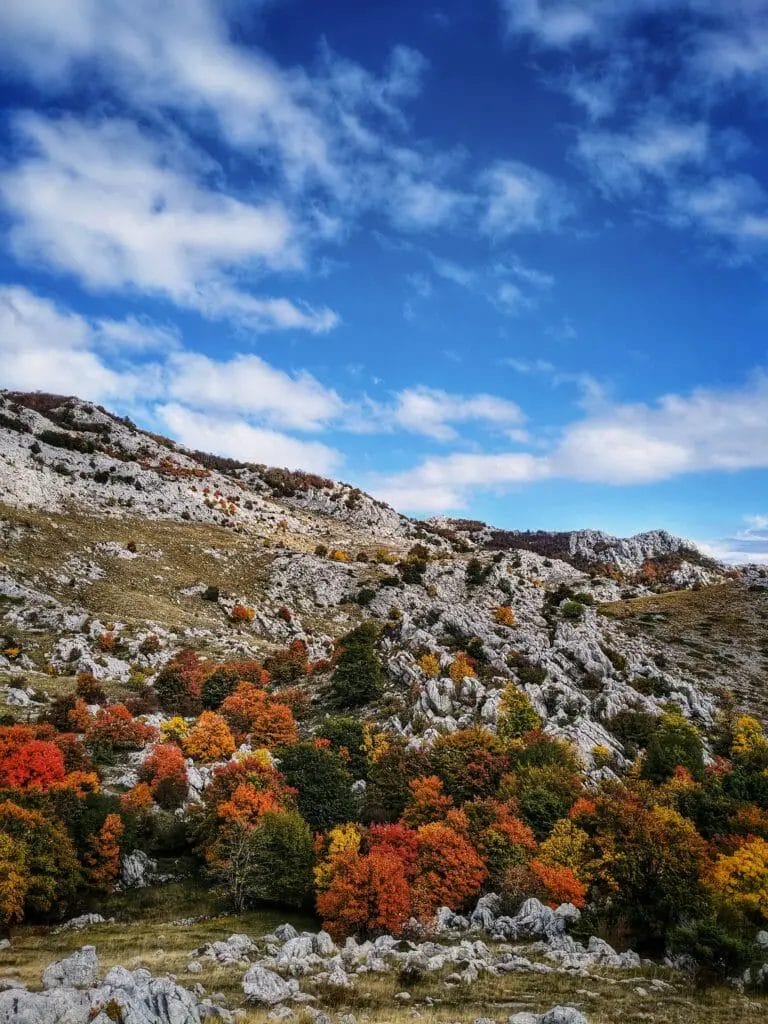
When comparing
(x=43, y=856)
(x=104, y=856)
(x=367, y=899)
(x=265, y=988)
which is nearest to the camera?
(x=265, y=988)

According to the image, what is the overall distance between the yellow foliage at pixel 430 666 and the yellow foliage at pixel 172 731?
31116mm

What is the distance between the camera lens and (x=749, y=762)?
202 feet

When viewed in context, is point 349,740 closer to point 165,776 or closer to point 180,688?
point 165,776

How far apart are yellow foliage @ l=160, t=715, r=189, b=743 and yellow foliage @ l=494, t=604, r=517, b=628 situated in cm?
5922

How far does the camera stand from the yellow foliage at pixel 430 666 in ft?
252

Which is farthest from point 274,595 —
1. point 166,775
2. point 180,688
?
point 166,775

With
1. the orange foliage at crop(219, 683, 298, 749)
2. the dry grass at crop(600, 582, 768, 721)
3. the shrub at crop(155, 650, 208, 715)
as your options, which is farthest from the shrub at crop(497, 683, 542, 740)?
the shrub at crop(155, 650, 208, 715)

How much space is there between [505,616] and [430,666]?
119 feet

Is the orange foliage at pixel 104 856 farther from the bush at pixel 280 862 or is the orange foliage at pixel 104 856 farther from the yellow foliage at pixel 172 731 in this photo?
the yellow foliage at pixel 172 731

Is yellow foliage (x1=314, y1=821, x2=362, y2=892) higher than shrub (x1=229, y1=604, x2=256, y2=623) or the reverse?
the reverse

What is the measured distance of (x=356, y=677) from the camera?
75438mm

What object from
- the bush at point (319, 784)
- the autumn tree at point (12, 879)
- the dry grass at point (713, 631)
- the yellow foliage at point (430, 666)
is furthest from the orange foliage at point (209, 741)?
the dry grass at point (713, 631)

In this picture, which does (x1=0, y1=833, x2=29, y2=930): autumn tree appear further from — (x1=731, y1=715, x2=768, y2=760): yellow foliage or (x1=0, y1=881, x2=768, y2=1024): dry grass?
(x1=731, y1=715, x2=768, y2=760): yellow foliage

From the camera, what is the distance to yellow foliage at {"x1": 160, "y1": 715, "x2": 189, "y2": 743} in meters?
65.6
